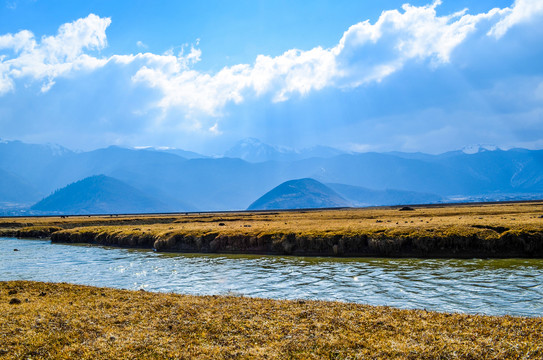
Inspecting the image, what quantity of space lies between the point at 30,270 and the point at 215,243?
2300cm

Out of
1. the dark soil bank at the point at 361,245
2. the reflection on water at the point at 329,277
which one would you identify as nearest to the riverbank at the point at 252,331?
the reflection on water at the point at 329,277

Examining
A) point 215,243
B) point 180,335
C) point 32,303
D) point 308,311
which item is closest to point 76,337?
point 180,335

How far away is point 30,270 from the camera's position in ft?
139

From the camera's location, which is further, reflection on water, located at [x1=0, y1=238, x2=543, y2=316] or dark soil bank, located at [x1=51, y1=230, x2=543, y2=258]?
dark soil bank, located at [x1=51, y1=230, x2=543, y2=258]

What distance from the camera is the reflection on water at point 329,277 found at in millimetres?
24547

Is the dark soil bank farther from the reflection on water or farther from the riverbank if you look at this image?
the riverbank

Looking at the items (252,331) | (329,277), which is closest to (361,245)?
(329,277)

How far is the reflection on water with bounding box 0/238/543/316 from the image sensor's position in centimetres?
2455

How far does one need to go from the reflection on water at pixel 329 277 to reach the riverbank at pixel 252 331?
4859mm

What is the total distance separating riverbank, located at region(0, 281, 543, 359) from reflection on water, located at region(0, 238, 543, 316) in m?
4.86

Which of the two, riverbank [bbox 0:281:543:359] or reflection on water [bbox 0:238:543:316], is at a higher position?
riverbank [bbox 0:281:543:359]

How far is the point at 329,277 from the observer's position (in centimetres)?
3319

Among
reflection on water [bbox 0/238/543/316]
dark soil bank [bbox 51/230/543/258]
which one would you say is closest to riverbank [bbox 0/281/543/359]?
reflection on water [bbox 0/238/543/316]

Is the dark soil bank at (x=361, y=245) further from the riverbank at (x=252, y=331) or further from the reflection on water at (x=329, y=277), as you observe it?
the riverbank at (x=252, y=331)
